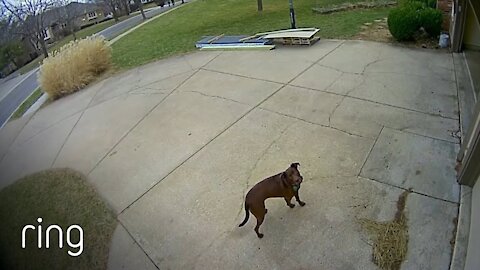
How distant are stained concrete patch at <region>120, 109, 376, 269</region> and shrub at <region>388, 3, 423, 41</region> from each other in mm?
3504

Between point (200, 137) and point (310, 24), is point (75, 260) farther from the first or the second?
point (310, 24)

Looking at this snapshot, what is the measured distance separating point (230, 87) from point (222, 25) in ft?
17.6

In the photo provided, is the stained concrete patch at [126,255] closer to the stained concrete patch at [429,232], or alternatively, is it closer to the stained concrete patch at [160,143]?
the stained concrete patch at [160,143]

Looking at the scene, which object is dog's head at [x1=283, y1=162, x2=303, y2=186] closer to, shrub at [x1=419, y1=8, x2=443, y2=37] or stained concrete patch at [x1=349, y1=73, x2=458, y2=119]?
stained concrete patch at [x1=349, y1=73, x2=458, y2=119]

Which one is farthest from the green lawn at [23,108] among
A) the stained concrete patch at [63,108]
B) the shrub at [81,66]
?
the shrub at [81,66]

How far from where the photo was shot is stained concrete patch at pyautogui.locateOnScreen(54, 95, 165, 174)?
436 cm

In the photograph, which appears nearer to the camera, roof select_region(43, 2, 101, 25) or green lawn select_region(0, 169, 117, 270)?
green lawn select_region(0, 169, 117, 270)

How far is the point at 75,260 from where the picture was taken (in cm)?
273

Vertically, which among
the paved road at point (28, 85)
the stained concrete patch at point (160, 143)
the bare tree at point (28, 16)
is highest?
the bare tree at point (28, 16)

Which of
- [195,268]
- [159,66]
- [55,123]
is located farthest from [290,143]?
[159,66]

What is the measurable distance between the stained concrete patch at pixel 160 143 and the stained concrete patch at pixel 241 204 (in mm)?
209

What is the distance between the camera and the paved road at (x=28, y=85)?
5.58ft

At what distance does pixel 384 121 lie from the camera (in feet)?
13.8

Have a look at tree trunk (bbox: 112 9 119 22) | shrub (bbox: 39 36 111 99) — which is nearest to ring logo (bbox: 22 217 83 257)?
shrub (bbox: 39 36 111 99)
